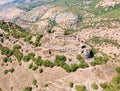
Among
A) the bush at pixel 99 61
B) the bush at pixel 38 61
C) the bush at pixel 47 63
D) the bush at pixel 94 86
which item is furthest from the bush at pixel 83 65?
the bush at pixel 38 61

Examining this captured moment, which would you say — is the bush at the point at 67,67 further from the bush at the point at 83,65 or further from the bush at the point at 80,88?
the bush at the point at 80,88

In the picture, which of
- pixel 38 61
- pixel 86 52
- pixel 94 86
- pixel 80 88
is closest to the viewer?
pixel 94 86

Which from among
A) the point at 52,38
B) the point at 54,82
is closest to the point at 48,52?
the point at 52,38

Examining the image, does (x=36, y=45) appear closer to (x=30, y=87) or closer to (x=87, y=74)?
(x=30, y=87)

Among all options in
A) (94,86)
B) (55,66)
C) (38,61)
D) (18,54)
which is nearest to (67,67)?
(55,66)

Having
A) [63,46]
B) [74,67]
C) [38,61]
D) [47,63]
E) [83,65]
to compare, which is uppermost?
[63,46]

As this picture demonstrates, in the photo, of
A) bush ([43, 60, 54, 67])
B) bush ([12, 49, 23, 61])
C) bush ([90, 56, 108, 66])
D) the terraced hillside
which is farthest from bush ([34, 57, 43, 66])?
bush ([90, 56, 108, 66])

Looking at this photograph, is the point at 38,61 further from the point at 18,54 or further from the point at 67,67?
the point at 67,67

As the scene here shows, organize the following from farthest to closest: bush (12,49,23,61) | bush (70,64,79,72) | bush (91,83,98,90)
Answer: bush (12,49,23,61)
bush (70,64,79,72)
bush (91,83,98,90)

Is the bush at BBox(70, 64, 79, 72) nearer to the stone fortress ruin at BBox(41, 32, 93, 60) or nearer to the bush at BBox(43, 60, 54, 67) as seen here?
the stone fortress ruin at BBox(41, 32, 93, 60)

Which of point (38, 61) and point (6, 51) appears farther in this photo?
point (6, 51)

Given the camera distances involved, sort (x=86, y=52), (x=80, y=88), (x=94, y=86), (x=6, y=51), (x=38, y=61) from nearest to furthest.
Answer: (x=94, y=86), (x=80, y=88), (x=86, y=52), (x=38, y=61), (x=6, y=51)
